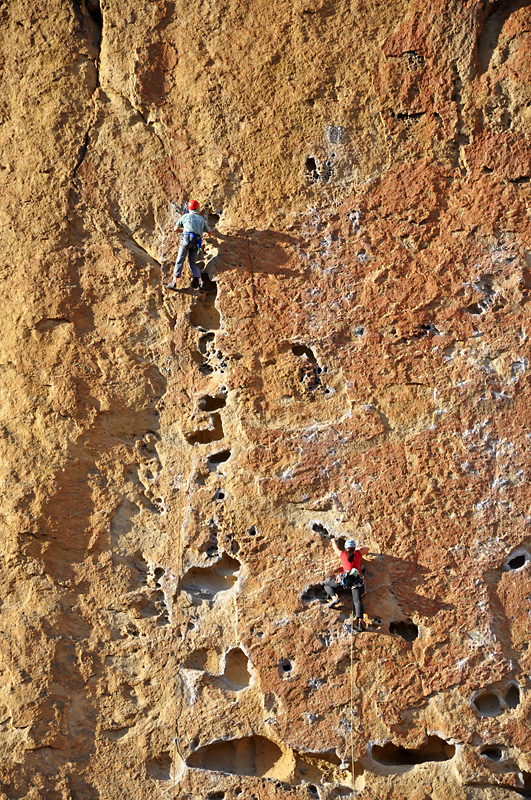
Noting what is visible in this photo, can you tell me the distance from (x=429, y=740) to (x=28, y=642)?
302 cm

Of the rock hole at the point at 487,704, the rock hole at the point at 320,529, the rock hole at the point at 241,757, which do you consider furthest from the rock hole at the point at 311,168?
the rock hole at the point at 241,757

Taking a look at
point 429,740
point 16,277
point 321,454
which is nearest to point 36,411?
point 16,277

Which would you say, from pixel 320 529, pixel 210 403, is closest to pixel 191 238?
pixel 210 403

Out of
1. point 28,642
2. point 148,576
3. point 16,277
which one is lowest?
point 28,642

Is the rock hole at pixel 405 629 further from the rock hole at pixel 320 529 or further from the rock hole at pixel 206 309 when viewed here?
the rock hole at pixel 206 309

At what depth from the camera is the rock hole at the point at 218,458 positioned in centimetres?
666

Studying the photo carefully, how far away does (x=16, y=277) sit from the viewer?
271 inches

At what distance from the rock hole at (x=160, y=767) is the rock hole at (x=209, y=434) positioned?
7.67 ft

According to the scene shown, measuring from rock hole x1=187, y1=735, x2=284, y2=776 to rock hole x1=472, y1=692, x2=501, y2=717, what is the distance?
1.48 meters

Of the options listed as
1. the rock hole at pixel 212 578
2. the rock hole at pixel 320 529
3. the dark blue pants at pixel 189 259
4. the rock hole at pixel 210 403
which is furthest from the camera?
the rock hole at pixel 210 403

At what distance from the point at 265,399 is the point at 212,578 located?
1443 millimetres

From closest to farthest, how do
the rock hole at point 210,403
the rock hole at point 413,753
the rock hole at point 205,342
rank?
the rock hole at point 413,753 < the rock hole at point 210,403 < the rock hole at point 205,342

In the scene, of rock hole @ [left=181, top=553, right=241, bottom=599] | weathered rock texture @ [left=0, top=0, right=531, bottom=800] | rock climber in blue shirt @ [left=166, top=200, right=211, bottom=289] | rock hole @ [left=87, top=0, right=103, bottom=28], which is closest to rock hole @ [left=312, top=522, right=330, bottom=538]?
weathered rock texture @ [left=0, top=0, right=531, bottom=800]

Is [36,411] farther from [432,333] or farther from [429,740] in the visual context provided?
[429,740]
